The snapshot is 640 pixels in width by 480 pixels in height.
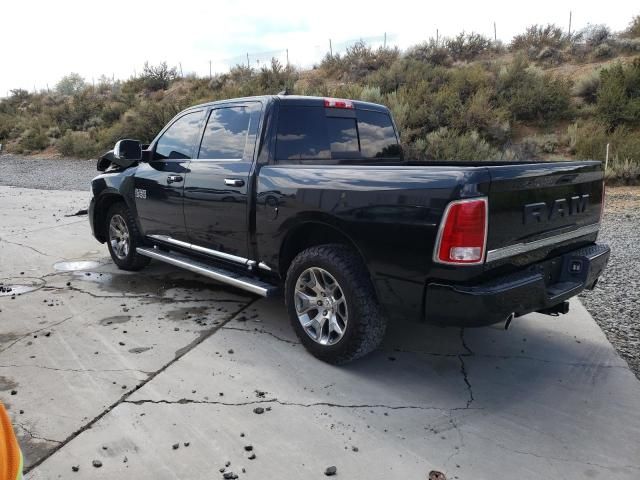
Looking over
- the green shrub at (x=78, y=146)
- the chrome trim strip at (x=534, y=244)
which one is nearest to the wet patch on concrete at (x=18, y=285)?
the chrome trim strip at (x=534, y=244)

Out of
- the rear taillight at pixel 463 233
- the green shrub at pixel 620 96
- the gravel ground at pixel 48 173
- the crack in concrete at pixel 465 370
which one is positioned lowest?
the crack in concrete at pixel 465 370

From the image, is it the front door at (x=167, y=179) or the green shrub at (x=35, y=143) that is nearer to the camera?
the front door at (x=167, y=179)

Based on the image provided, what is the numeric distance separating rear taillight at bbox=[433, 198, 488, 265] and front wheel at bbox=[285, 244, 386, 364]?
73 centimetres

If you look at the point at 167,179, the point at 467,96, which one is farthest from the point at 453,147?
the point at 167,179

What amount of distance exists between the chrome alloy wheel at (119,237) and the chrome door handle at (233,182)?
2.19m

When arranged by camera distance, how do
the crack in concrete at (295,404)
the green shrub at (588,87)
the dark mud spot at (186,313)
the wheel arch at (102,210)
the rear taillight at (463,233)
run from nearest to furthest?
1. the rear taillight at (463,233)
2. the crack in concrete at (295,404)
3. the dark mud spot at (186,313)
4. the wheel arch at (102,210)
5. the green shrub at (588,87)

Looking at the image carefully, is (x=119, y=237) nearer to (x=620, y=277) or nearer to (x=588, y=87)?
(x=620, y=277)

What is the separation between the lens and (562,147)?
1462 cm

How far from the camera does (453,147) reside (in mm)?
13695

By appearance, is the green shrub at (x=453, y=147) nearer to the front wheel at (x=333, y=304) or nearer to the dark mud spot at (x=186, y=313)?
the dark mud spot at (x=186, y=313)

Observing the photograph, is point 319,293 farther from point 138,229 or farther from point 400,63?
point 400,63

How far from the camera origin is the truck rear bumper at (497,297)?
2895mm

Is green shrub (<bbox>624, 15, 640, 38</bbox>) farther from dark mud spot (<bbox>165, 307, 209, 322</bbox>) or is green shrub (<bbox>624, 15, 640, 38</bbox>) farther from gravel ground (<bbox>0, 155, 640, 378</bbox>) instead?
dark mud spot (<bbox>165, 307, 209, 322</bbox>)

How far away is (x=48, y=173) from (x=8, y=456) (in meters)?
18.5
